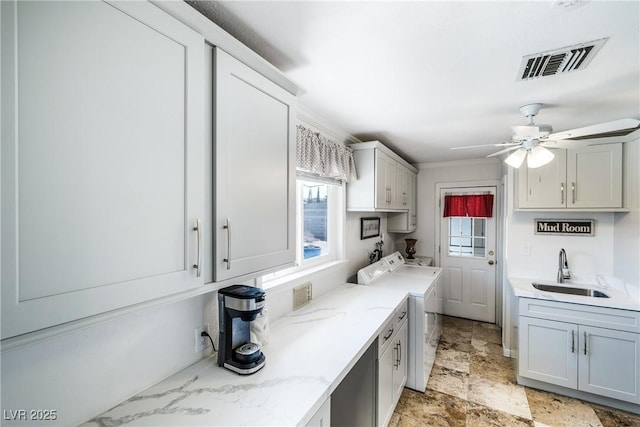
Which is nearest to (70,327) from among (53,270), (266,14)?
(53,270)

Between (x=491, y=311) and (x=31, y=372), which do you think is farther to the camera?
(x=491, y=311)

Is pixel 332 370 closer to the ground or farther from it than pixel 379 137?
closer to the ground

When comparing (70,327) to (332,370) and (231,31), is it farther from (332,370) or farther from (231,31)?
(231,31)

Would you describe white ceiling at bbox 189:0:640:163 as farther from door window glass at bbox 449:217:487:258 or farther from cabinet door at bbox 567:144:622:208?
door window glass at bbox 449:217:487:258

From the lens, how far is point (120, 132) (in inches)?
31.0

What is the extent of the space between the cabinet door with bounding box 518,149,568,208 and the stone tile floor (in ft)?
5.45

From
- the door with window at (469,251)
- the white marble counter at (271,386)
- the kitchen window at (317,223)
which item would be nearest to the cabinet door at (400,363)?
the white marble counter at (271,386)

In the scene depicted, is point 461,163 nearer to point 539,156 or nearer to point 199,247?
point 539,156

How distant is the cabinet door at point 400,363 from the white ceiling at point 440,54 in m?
1.80

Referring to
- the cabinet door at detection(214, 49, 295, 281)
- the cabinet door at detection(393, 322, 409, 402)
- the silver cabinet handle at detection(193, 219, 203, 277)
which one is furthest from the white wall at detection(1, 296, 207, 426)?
the cabinet door at detection(393, 322, 409, 402)

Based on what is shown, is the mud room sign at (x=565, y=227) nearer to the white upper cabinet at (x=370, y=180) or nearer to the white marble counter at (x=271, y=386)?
the white upper cabinet at (x=370, y=180)

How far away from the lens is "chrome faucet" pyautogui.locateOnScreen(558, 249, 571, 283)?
286 centimetres

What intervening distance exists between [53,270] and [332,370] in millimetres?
1093

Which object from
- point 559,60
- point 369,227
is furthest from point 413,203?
point 559,60
